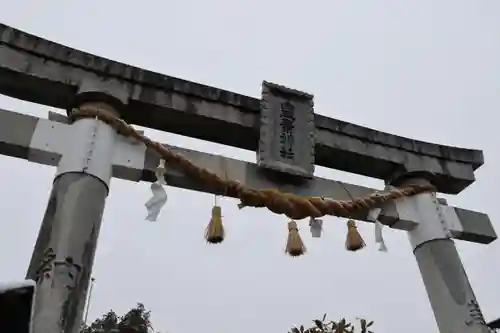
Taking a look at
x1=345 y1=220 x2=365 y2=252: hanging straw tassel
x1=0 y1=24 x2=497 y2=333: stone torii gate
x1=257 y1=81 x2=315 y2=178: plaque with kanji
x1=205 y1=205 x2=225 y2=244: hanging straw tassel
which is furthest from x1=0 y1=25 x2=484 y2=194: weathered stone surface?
x1=205 y1=205 x2=225 y2=244: hanging straw tassel

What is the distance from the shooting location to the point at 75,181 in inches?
170

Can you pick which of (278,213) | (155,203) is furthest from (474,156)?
(155,203)

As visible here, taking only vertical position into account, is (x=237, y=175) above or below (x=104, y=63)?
below

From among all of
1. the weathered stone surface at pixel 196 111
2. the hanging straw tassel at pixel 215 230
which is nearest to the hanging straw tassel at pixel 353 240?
the weathered stone surface at pixel 196 111

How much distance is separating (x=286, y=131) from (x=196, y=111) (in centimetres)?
100

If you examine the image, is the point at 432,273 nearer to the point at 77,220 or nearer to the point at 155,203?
the point at 155,203

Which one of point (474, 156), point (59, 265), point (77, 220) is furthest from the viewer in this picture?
point (474, 156)

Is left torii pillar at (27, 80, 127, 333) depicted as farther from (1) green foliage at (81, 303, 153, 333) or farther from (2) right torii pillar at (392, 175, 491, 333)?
(1) green foliage at (81, 303, 153, 333)

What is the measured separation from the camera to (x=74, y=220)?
4.09 metres

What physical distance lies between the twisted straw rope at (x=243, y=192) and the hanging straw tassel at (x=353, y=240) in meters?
0.17

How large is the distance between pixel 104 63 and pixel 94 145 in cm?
98

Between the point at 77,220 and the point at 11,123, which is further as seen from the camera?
the point at 11,123

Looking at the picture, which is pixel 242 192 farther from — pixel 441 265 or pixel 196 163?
pixel 441 265

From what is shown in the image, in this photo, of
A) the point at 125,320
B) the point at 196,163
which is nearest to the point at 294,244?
the point at 196,163
